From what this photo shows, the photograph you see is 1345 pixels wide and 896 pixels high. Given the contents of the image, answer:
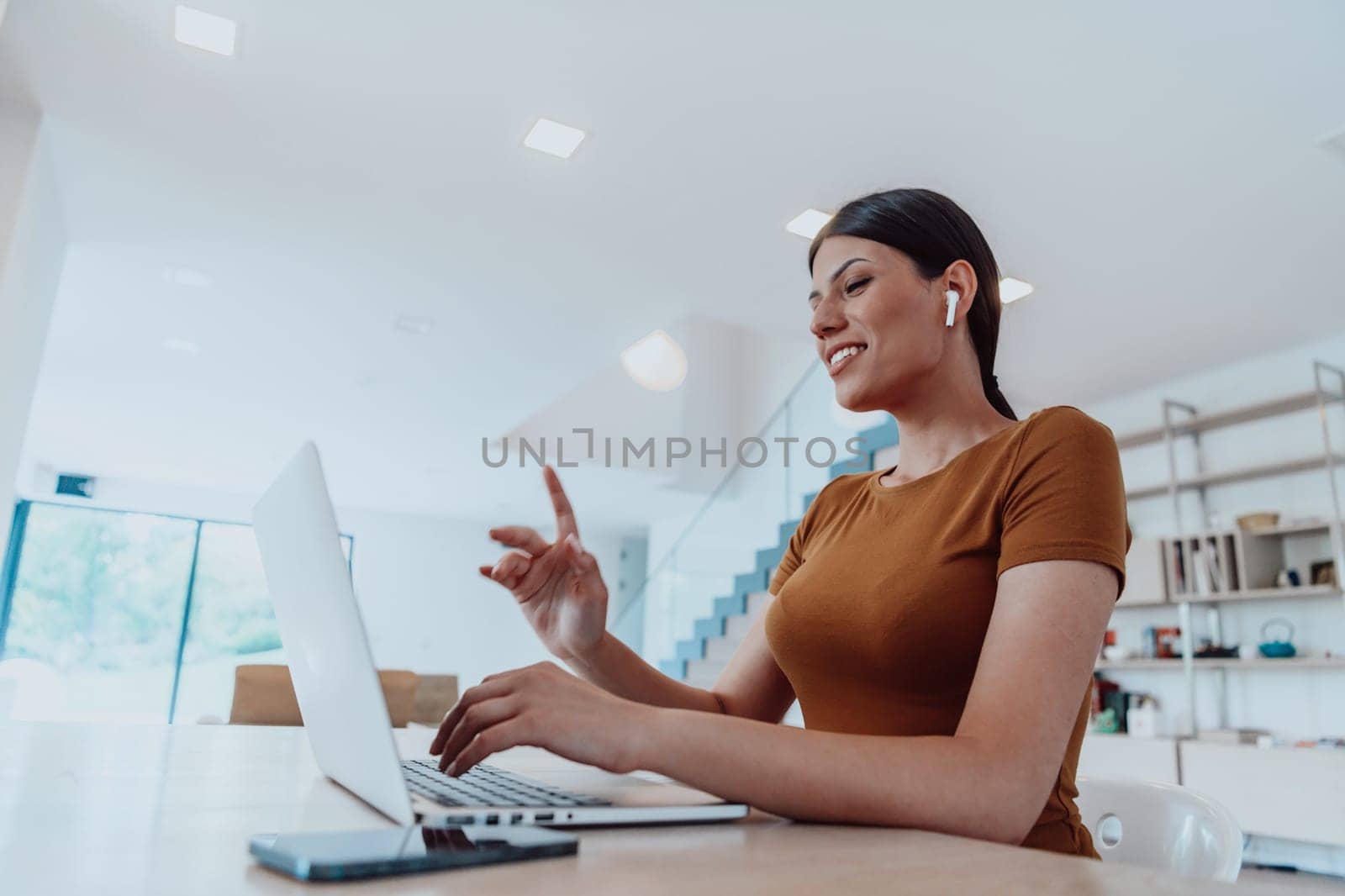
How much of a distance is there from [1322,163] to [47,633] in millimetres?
11308

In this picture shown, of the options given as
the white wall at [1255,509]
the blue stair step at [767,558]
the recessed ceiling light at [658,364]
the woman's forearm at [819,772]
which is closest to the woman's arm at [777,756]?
the woman's forearm at [819,772]

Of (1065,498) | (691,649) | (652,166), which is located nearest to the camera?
(1065,498)

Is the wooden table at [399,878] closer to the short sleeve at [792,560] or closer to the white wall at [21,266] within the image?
the short sleeve at [792,560]

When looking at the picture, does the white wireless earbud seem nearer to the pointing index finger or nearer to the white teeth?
the white teeth

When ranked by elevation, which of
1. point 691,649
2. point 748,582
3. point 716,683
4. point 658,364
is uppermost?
point 658,364

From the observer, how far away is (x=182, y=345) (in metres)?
5.36

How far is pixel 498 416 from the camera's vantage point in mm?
6652

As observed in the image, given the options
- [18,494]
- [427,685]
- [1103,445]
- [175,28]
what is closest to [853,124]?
[175,28]

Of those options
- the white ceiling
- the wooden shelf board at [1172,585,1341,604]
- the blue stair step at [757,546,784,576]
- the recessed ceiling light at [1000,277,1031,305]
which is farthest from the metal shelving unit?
the blue stair step at [757,546,784,576]

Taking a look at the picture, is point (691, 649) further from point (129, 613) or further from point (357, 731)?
point (129, 613)

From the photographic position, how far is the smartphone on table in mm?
363

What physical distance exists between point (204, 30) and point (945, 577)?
2.80 metres

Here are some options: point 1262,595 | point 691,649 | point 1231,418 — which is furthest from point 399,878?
point 691,649

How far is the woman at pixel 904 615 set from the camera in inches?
23.5
